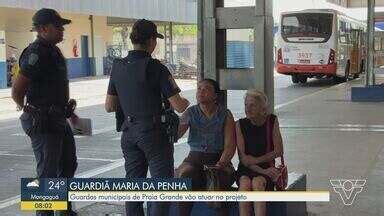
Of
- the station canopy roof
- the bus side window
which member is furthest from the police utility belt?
the station canopy roof

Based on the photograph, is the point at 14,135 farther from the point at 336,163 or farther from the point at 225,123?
the point at 225,123

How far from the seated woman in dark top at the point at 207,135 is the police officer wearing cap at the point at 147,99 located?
0.45m

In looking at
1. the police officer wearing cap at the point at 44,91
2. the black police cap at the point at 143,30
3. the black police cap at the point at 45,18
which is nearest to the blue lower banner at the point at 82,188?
the police officer wearing cap at the point at 44,91

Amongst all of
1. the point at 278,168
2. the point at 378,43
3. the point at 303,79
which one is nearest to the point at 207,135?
the point at 278,168

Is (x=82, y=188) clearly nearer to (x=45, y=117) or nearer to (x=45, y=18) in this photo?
(x=45, y=117)

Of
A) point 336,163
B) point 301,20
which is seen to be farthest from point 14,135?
point 301,20

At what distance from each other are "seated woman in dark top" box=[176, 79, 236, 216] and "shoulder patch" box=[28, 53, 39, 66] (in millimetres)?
1216

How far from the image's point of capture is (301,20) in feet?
78.3

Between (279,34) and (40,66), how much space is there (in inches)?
808

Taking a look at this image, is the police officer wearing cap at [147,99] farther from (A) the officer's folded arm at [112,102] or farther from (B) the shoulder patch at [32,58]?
(B) the shoulder patch at [32,58]

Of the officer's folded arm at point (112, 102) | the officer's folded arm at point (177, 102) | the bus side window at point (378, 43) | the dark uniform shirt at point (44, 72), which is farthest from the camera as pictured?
the bus side window at point (378, 43)

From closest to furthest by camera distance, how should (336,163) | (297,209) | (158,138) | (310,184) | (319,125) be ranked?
(158,138)
(297,209)
(310,184)
(336,163)
(319,125)

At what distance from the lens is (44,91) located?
188 inches

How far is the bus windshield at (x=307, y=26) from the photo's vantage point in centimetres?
2350
